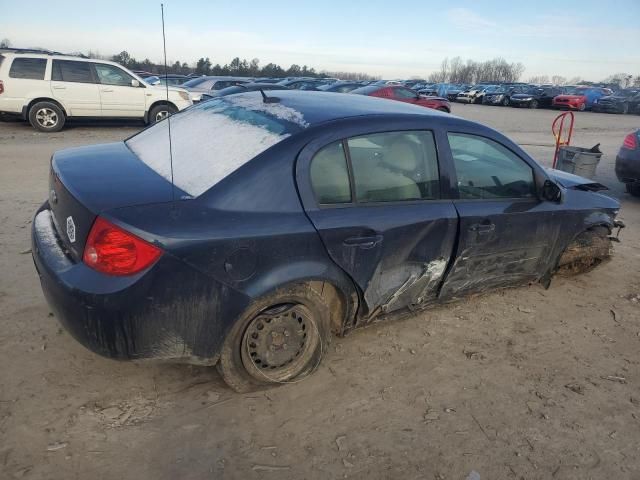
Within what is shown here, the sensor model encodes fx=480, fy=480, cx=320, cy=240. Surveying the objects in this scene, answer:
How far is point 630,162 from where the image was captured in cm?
740

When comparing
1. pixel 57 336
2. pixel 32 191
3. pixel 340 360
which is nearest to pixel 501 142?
pixel 340 360

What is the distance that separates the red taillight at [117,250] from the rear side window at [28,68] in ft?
34.9

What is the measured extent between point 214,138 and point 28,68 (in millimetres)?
10319

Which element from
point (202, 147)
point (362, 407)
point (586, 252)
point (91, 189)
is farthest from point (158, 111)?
point (362, 407)

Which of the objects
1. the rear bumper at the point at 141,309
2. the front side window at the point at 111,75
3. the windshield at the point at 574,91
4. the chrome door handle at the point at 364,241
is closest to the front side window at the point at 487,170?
the chrome door handle at the point at 364,241

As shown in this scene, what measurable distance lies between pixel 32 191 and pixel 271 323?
5072mm

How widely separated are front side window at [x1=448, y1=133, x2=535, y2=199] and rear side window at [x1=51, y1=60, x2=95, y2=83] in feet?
35.4

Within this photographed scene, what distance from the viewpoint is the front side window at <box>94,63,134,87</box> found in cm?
1147

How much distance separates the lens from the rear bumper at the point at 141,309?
2.19 metres

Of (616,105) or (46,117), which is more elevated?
(616,105)

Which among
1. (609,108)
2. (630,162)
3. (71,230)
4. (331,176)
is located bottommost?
(71,230)

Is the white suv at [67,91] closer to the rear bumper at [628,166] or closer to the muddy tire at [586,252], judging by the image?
the rear bumper at [628,166]

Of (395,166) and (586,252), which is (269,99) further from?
(586,252)

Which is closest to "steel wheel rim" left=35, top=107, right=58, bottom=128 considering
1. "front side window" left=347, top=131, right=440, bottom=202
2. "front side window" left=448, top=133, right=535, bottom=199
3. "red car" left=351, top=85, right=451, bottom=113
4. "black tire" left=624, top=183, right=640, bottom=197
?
"red car" left=351, top=85, right=451, bottom=113
